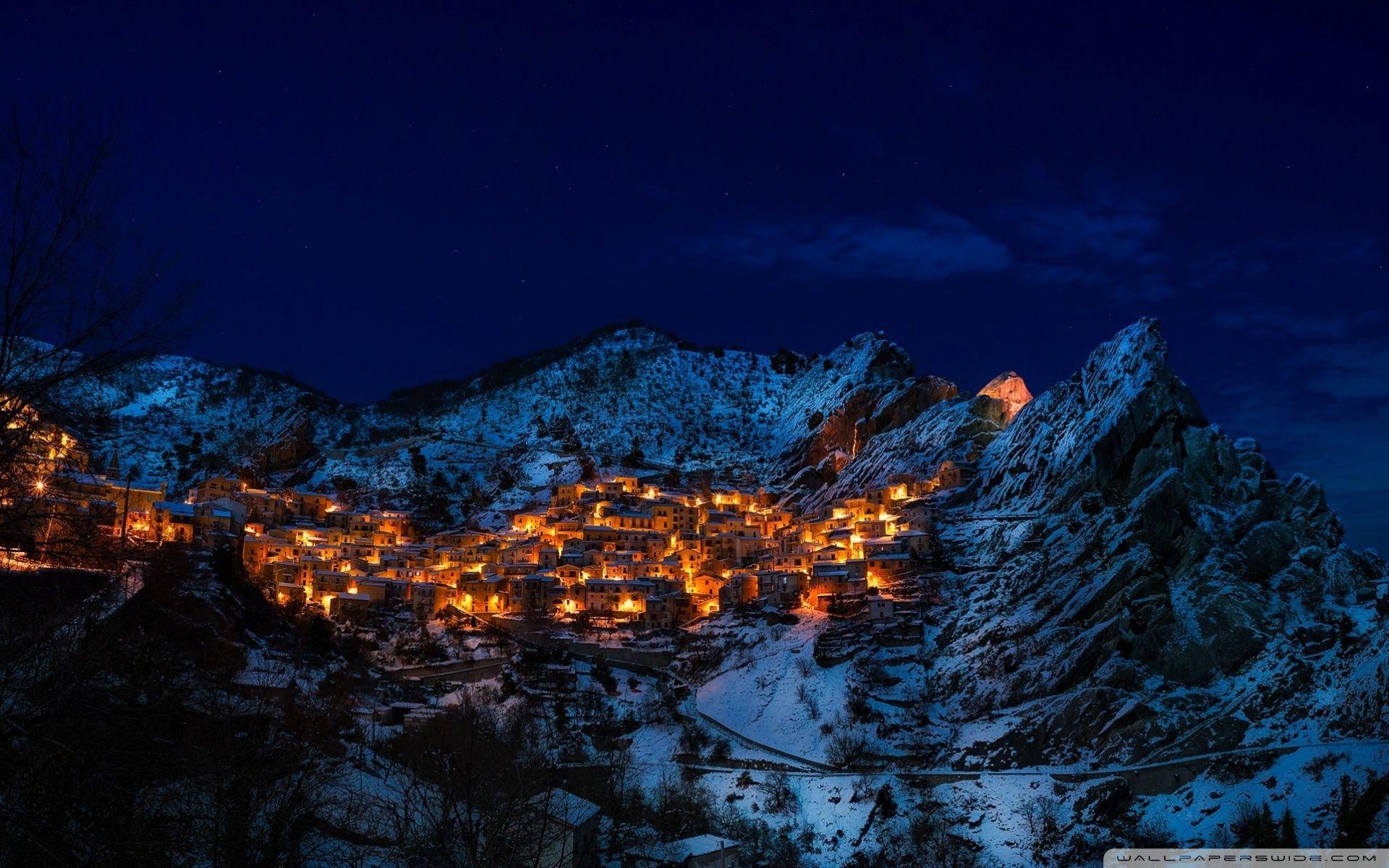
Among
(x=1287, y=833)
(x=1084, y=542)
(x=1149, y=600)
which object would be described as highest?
(x=1084, y=542)

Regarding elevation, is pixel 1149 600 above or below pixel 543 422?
below

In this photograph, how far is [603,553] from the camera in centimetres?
7306

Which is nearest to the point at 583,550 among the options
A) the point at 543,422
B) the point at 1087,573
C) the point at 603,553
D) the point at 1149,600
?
the point at 603,553

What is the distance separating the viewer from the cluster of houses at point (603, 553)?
6284cm

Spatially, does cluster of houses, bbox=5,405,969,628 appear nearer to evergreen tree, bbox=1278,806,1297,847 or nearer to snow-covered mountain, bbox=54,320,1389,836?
snow-covered mountain, bbox=54,320,1389,836

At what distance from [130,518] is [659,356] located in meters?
85.7

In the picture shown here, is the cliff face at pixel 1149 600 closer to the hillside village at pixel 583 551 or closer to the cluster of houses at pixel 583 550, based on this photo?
the cluster of houses at pixel 583 550

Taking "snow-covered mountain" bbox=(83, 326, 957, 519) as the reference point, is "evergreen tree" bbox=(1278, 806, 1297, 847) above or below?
below

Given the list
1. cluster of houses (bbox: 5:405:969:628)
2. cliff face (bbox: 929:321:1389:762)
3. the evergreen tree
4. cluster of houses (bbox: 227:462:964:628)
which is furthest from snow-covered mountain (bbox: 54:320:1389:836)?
cluster of houses (bbox: 5:405:969:628)

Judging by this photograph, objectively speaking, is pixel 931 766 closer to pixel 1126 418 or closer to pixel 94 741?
pixel 1126 418

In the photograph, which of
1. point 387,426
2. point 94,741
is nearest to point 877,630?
point 94,741

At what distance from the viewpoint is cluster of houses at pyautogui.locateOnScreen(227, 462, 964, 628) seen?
206 ft

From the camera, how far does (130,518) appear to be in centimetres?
5572

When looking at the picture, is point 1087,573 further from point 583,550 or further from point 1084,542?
point 583,550
